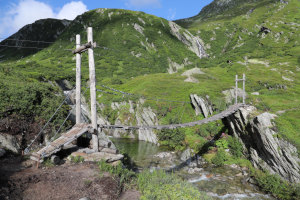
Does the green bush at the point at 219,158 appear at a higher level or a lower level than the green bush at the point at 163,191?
lower

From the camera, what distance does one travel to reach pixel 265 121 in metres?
13.7

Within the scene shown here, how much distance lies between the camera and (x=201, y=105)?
27234 mm

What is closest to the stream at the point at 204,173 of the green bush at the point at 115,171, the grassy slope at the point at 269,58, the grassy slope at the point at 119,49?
the green bush at the point at 115,171

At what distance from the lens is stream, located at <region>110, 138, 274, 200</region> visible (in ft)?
41.5

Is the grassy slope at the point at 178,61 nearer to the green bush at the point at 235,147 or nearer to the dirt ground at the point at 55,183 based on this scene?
the green bush at the point at 235,147

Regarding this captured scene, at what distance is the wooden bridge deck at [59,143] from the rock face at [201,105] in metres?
20.2

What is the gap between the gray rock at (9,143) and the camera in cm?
1006

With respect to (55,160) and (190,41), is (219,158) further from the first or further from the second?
(190,41)

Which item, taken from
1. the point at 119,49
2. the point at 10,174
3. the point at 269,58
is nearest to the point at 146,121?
the point at 10,174

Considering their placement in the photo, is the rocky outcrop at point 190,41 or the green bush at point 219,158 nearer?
the green bush at point 219,158

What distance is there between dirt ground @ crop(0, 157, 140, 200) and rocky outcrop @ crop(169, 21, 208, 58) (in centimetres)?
9776

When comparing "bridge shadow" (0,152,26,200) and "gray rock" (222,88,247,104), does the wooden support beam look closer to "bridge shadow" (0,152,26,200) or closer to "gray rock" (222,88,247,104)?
"bridge shadow" (0,152,26,200)

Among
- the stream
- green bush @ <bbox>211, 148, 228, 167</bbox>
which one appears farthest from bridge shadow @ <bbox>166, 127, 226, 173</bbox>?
green bush @ <bbox>211, 148, 228, 167</bbox>

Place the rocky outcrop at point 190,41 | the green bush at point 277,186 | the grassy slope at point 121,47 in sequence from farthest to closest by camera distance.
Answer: the rocky outcrop at point 190,41 < the grassy slope at point 121,47 < the green bush at point 277,186
